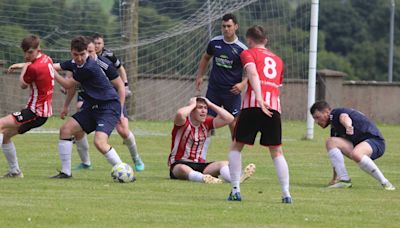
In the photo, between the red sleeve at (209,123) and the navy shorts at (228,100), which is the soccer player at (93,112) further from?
the navy shorts at (228,100)

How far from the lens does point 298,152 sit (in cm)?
1991

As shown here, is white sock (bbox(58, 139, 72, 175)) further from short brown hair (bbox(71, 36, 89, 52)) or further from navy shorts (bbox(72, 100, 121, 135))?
short brown hair (bbox(71, 36, 89, 52))

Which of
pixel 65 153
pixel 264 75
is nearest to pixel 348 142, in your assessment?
pixel 264 75

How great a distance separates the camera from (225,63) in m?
16.2

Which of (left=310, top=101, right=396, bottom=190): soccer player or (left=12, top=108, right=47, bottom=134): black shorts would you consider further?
(left=12, top=108, right=47, bottom=134): black shorts

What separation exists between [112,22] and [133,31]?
2919mm

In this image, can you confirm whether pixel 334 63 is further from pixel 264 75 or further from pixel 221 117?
pixel 264 75

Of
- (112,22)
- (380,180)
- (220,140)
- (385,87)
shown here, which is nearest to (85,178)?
(380,180)

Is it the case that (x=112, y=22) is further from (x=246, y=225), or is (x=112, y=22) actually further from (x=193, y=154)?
(x=246, y=225)

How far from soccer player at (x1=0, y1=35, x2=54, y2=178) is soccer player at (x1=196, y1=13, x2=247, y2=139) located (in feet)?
9.12

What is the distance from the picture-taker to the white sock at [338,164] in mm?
13527

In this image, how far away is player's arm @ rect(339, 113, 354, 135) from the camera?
13.3 meters

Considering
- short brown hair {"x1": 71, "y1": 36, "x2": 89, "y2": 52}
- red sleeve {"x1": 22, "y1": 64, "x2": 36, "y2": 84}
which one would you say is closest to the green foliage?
red sleeve {"x1": 22, "y1": 64, "x2": 36, "y2": 84}

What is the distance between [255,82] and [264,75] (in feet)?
0.97
